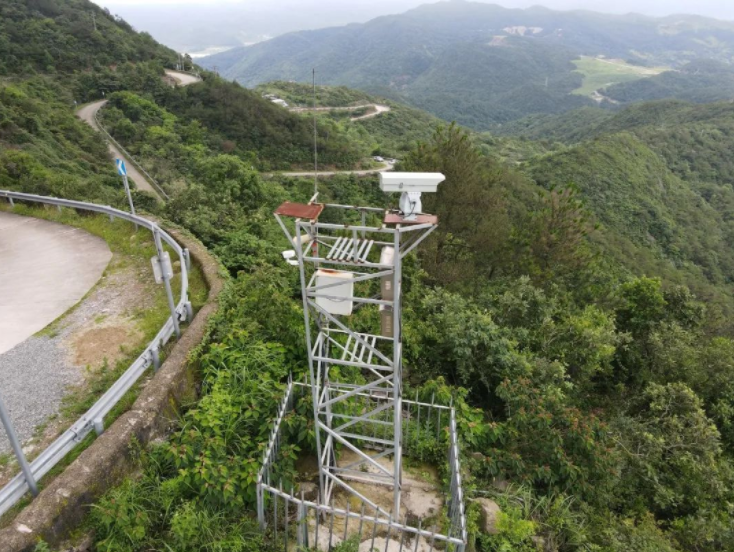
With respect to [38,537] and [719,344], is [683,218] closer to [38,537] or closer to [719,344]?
[719,344]

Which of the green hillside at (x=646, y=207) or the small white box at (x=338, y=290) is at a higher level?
the small white box at (x=338, y=290)

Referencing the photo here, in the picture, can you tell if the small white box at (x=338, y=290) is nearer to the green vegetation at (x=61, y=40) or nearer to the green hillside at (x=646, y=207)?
the green hillside at (x=646, y=207)

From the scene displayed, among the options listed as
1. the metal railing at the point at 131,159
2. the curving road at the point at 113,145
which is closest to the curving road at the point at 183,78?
the curving road at the point at 113,145

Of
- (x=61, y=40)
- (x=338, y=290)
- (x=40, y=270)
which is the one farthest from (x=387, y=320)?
(x=61, y=40)

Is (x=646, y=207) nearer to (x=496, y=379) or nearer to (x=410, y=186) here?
(x=496, y=379)

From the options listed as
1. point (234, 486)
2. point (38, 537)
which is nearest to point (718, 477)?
point (234, 486)

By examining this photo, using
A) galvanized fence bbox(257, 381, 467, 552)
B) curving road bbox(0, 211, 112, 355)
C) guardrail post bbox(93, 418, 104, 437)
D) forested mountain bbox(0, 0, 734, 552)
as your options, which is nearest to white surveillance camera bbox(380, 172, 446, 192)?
galvanized fence bbox(257, 381, 467, 552)

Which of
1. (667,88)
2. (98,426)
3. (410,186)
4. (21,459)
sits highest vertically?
(667,88)

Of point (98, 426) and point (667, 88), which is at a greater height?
point (667, 88)
